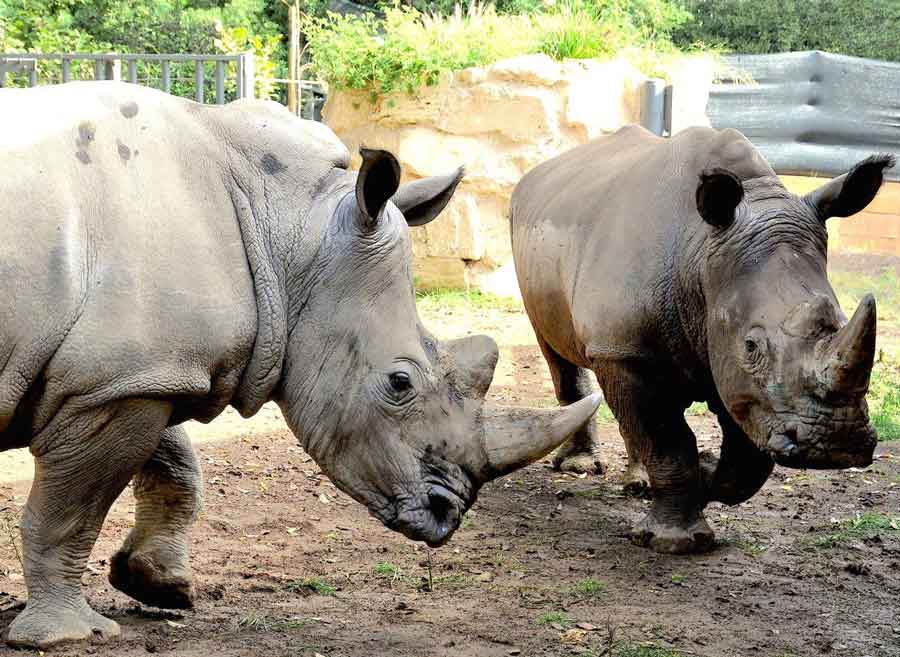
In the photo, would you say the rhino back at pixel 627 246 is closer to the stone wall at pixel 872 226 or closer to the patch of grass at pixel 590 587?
the patch of grass at pixel 590 587

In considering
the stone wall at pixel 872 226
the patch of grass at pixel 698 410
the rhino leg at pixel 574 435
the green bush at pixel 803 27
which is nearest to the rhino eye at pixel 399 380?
the rhino leg at pixel 574 435

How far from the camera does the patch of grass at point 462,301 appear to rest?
1293 cm

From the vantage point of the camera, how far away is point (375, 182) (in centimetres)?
425

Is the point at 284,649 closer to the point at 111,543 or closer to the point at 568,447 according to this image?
the point at 111,543

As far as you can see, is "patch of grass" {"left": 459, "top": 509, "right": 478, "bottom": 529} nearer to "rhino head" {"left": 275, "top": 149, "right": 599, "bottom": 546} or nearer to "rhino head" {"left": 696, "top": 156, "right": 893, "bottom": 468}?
"rhino head" {"left": 696, "top": 156, "right": 893, "bottom": 468}

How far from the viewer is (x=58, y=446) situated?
13.3 ft

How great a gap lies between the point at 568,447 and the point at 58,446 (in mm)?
4299

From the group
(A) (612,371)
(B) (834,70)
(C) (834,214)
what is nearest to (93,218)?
(A) (612,371)

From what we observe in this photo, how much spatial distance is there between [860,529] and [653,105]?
774 centimetres

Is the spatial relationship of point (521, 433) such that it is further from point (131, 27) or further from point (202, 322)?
point (131, 27)

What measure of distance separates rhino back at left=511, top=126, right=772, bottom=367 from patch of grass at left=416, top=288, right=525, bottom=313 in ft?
17.8

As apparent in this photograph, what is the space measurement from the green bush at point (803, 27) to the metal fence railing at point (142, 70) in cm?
931

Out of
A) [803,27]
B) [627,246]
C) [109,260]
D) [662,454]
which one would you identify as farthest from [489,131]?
[803,27]

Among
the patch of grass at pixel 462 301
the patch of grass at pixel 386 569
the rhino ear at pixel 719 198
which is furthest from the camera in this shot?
the patch of grass at pixel 462 301
